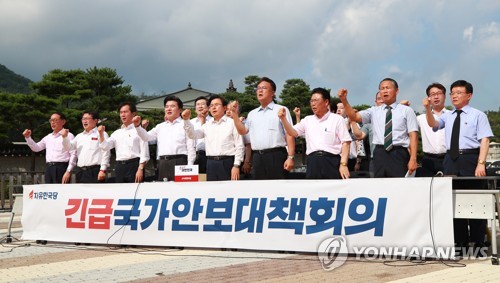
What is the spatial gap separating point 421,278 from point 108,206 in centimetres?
456

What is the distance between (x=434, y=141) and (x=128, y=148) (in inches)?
195

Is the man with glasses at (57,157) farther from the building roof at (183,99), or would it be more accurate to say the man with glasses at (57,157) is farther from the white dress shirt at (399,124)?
the building roof at (183,99)

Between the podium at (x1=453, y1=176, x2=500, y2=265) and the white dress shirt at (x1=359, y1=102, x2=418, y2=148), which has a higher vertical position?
the white dress shirt at (x1=359, y1=102, x2=418, y2=148)

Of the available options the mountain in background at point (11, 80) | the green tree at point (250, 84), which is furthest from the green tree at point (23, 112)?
the mountain in background at point (11, 80)

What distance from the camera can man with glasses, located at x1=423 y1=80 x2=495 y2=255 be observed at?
6.54 m

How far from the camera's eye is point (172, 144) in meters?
8.84

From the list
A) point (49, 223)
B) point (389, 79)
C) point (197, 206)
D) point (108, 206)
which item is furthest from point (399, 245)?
point (49, 223)

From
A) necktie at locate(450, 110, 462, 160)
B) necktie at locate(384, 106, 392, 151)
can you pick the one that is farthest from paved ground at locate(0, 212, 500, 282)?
necktie at locate(384, 106, 392, 151)

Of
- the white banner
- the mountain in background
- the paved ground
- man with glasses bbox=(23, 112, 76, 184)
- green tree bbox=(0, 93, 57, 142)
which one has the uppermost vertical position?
the mountain in background

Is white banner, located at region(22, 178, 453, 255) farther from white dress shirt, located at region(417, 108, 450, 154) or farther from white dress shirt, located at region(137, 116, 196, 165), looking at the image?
white dress shirt, located at region(417, 108, 450, 154)

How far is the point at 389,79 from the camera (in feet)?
22.8

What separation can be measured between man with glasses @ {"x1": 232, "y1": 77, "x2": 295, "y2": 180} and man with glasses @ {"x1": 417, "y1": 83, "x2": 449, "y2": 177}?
206cm

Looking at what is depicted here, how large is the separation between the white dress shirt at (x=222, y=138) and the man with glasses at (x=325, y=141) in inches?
40.1

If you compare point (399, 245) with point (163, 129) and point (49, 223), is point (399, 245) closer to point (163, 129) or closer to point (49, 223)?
point (163, 129)
